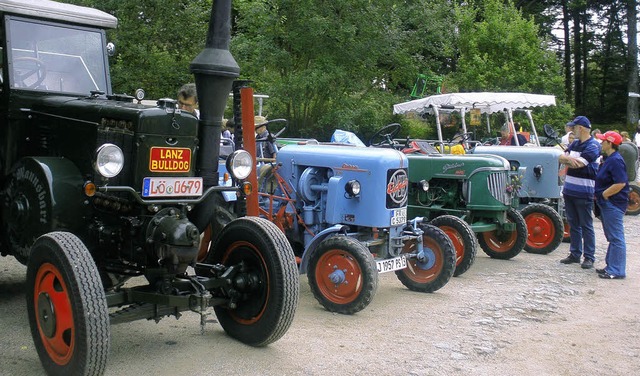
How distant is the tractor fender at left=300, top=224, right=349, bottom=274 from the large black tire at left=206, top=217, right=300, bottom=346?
4.63 feet

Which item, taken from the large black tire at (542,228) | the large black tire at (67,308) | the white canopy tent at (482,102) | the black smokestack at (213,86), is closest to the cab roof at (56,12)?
the black smokestack at (213,86)

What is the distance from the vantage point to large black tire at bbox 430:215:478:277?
7.36m

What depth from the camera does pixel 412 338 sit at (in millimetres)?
5211

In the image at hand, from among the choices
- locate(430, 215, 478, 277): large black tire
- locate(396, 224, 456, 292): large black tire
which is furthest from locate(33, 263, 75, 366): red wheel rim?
locate(430, 215, 478, 277): large black tire

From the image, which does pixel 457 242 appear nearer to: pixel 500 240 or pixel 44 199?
pixel 500 240

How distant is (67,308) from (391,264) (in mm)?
3045

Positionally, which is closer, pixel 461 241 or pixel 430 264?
pixel 430 264

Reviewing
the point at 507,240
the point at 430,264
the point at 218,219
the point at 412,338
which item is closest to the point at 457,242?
the point at 430,264

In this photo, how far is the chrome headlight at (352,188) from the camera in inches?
240

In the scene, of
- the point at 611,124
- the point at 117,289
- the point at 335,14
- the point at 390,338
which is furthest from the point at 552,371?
the point at 611,124

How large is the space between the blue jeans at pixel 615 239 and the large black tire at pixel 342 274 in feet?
11.9

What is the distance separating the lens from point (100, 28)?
19.2 ft

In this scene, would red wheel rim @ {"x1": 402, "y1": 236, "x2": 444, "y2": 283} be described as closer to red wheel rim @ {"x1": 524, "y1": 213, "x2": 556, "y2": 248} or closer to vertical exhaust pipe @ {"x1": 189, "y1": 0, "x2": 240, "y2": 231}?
vertical exhaust pipe @ {"x1": 189, "y1": 0, "x2": 240, "y2": 231}

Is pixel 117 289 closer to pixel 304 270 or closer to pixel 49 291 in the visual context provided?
pixel 49 291
